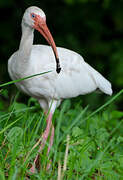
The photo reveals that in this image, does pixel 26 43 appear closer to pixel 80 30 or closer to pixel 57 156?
pixel 57 156

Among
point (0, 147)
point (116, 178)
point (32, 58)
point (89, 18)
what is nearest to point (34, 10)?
point (32, 58)

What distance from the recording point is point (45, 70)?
414 cm

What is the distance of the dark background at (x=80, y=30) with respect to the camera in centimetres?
682

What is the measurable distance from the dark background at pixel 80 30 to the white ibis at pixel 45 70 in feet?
7.01

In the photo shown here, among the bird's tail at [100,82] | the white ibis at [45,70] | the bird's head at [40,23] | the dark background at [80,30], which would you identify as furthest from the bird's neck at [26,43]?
the dark background at [80,30]

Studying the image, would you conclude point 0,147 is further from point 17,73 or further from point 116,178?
point 17,73

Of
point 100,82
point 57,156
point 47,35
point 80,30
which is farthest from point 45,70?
point 80,30

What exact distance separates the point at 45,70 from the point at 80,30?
342 centimetres

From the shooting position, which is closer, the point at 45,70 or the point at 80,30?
the point at 45,70

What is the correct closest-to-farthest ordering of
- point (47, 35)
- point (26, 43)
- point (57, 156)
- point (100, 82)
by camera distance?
point (57, 156) < point (47, 35) < point (26, 43) < point (100, 82)

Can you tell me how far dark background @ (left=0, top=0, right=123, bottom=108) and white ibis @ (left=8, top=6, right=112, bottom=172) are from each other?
2136mm

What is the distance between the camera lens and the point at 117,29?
712 cm

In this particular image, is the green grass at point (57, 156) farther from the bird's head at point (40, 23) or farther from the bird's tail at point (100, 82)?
the bird's tail at point (100, 82)

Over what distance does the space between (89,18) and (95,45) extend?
500 millimetres
